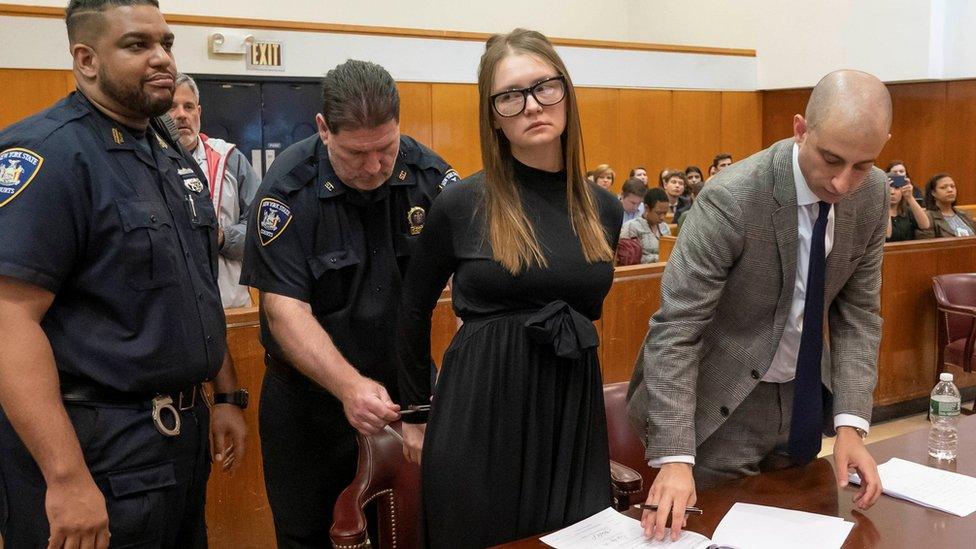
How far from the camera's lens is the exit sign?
8.44 metres

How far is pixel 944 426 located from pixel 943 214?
591 centimetres

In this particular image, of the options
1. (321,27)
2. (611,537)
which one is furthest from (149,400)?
(321,27)

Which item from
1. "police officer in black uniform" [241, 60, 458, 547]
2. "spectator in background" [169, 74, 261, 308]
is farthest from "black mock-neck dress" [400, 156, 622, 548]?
"spectator in background" [169, 74, 261, 308]

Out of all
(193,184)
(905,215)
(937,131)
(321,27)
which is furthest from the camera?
(937,131)

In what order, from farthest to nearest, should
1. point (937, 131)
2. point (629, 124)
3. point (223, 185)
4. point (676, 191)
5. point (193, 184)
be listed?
point (629, 124), point (937, 131), point (676, 191), point (223, 185), point (193, 184)

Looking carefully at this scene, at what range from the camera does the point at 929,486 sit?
1886 mm

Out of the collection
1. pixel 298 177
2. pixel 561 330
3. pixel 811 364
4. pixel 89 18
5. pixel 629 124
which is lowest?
pixel 811 364

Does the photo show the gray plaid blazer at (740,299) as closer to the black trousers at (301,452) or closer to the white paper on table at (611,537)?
the white paper on table at (611,537)

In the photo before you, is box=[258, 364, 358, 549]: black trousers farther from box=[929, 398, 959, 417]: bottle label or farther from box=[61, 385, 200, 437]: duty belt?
box=[929, 398, 959, 417]: bottle label

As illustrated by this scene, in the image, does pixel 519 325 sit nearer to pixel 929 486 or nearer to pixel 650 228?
pixel 929 486

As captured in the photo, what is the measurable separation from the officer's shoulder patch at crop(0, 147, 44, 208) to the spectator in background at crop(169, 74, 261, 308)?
190 centimetres

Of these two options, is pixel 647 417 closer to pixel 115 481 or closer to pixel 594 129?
pixel 115 481

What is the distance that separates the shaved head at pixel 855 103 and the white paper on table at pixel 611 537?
80 centimetres

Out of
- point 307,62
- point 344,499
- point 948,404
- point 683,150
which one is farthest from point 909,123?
point 344,499
